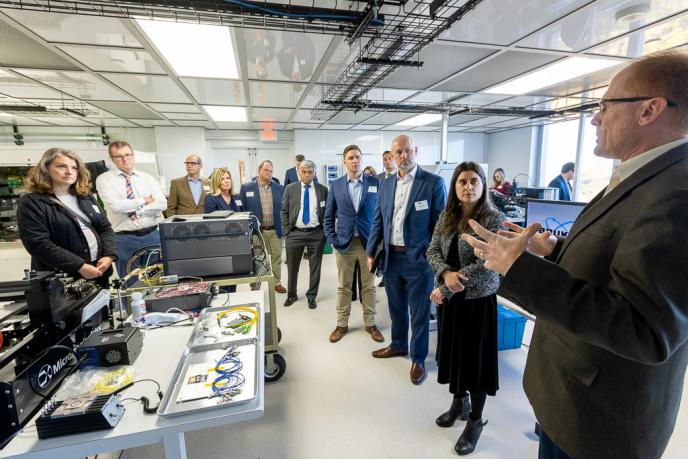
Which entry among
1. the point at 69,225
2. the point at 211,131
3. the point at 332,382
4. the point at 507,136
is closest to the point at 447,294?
the point at 332,382

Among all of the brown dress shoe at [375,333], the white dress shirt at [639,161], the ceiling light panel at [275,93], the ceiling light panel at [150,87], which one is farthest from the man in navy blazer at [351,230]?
the ceiling light panel at [150,87]

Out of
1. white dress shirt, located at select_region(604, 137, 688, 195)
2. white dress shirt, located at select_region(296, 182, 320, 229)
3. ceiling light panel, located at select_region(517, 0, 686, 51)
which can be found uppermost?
ceiling light panel, located at select_region(517, 0, 686, 51)

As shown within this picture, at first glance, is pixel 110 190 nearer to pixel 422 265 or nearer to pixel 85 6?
pixel 85 6

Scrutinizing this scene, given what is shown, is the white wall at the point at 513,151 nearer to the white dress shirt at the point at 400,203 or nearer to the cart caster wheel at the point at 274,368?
the white dress shirt at the point at 400,203

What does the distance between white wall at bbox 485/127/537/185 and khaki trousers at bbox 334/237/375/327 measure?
21.0 ft

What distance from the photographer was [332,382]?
2189 mm

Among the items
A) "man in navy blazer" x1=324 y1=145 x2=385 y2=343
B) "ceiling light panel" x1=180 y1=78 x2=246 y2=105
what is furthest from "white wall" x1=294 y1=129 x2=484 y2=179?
"man in navy blazer" x1=324 y1=145 x2=385 y2=343

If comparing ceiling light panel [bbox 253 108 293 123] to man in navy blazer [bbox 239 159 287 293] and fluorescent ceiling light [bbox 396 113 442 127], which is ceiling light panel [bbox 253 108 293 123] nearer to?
man in navy blazer [bbox 239 159 287 293]

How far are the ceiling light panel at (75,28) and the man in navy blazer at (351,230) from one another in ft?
6.13

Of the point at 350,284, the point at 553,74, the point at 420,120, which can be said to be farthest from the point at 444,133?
the point at 350,284

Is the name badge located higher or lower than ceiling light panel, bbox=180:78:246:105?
lower

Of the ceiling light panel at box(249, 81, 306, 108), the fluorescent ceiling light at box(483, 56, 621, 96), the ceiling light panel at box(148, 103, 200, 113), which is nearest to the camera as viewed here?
the fluorescent ceiling light at box(483, 56, 621, 96)

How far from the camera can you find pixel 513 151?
25.6 ft

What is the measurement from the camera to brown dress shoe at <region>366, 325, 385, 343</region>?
2715 mm
